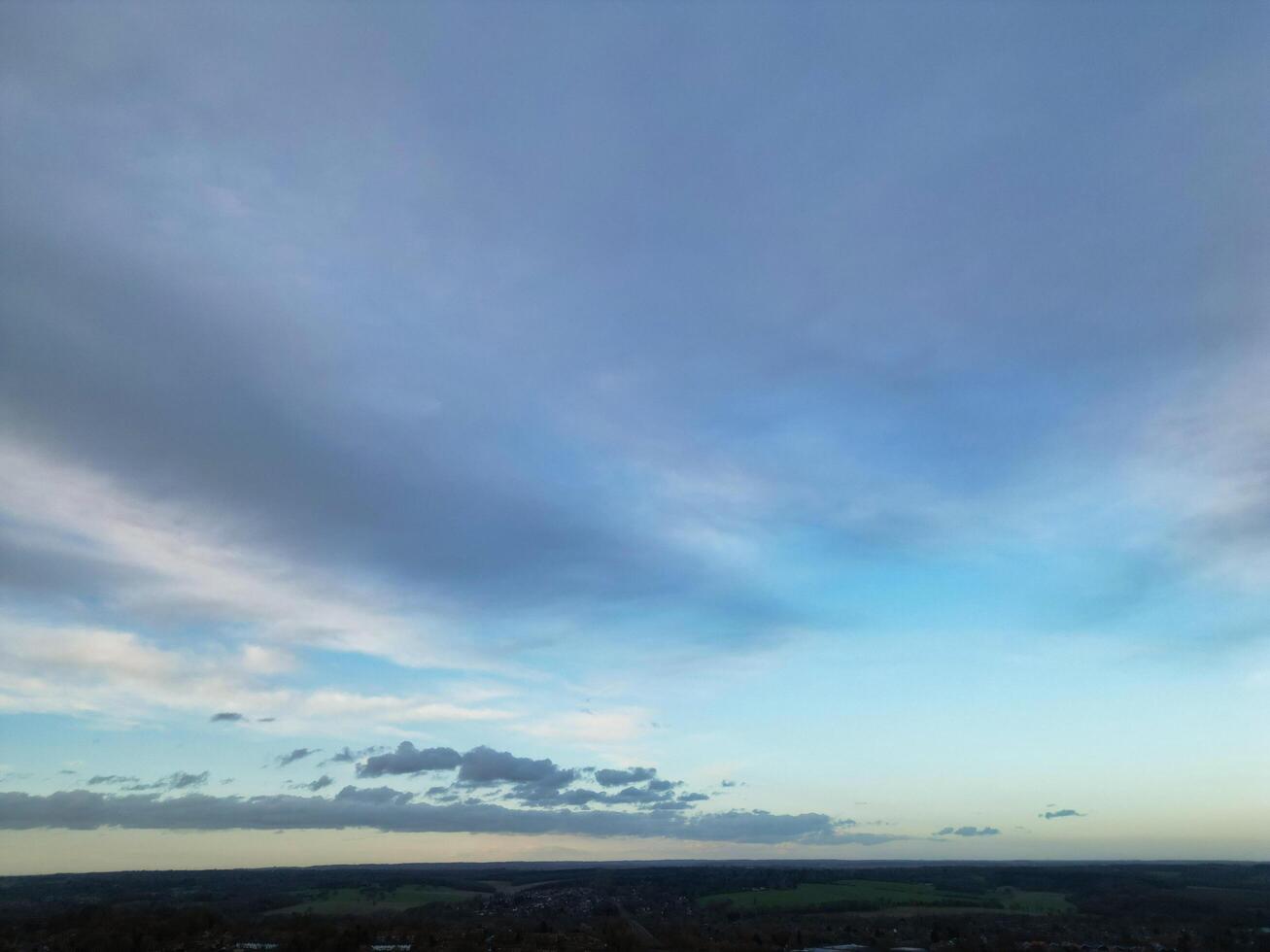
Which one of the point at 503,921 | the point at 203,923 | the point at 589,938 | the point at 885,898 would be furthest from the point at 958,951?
the point at 885,898

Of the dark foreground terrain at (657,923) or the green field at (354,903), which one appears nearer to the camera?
the dark foreground terrain at (657,923)

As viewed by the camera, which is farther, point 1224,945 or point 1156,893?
point 1156,893

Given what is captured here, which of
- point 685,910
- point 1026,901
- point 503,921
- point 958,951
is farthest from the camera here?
point 1026,901

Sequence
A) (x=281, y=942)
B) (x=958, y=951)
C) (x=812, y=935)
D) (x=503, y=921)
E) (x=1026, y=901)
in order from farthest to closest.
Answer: (x=1026, y=901) < (x=503, y=921) < (x=812, y=935) < (x=958, y=951) < (x=281, y=942)

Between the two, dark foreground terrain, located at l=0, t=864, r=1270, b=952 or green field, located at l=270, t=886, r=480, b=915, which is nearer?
dark foreground terrain, located at l=0, t=864, r=1270, b=952

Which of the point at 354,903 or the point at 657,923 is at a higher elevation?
the point at 354,903

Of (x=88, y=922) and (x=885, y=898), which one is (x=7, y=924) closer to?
(x=88, y=922)

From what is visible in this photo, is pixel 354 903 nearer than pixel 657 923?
No

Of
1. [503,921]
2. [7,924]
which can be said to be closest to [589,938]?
[503,921]

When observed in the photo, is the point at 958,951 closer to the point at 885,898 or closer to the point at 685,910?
the point at 685,910
